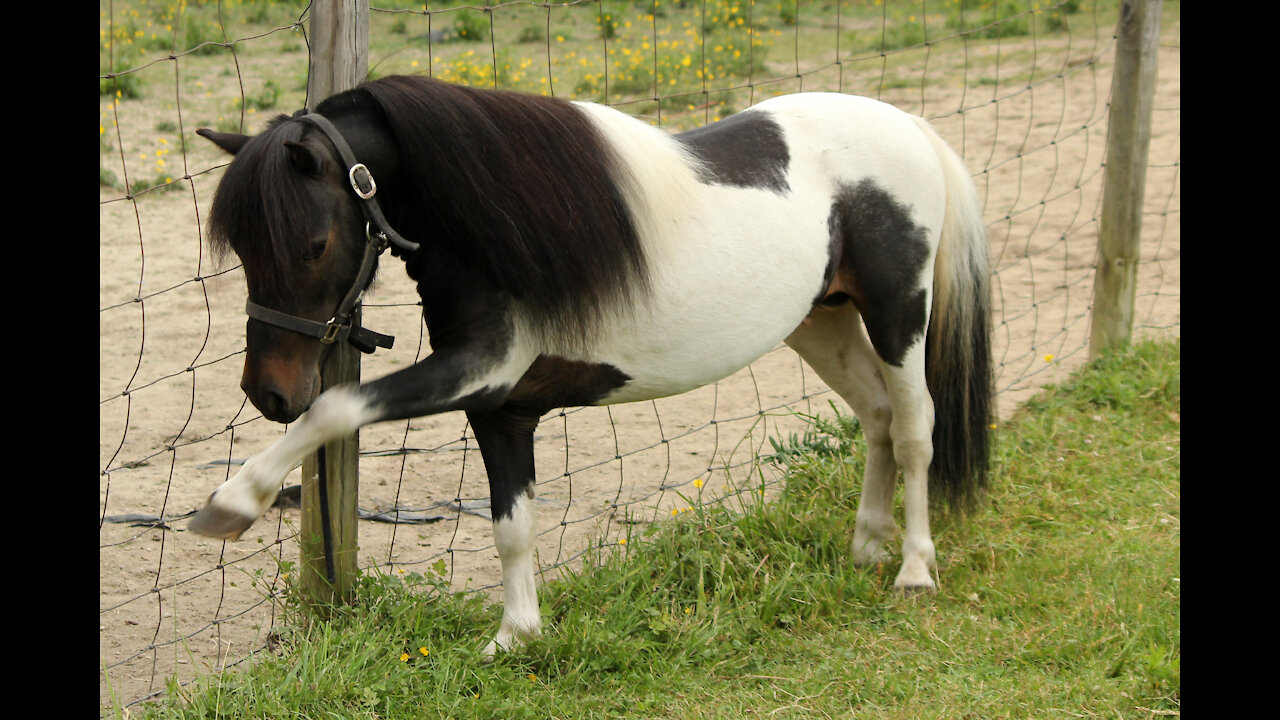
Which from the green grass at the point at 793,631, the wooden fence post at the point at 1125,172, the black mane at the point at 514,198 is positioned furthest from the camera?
the wooden fence post at the point at 1125,172

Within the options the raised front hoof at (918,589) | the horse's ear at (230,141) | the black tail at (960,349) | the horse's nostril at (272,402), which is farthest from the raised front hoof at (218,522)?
the black tail at (960,349)

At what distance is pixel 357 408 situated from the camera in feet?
7.91

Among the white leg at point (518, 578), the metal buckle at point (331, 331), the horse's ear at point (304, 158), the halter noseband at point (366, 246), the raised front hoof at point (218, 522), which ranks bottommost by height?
the white leg at point (518, 578)

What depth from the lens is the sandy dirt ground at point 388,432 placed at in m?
3.42

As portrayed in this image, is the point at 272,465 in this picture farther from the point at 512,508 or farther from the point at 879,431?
the point at 879,431

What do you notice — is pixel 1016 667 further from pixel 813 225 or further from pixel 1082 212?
pixel 1082 212

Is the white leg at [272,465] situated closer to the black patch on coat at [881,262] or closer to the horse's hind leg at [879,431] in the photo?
the black patch on coat at [881,262]

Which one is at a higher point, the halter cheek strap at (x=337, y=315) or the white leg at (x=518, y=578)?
the halter cheek strap at (x=337, y=315)

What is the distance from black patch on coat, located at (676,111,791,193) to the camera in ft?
9.56

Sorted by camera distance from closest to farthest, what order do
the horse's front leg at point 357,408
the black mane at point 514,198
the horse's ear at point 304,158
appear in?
the horse's ear at point 304,158 < the horse's front leg at point 357,408 < the black mane at point 514,198

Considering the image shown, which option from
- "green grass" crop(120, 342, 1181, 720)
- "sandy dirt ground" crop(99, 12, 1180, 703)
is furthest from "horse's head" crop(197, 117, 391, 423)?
"green grass" crop(120, 342, 1181, 720)

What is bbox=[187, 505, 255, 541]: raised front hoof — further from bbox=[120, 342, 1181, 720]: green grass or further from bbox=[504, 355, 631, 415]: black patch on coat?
bbox=[504, 355, 631, 415]: black patch on coat

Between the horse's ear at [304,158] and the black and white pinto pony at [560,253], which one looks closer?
the horse's ear at [304,158]
